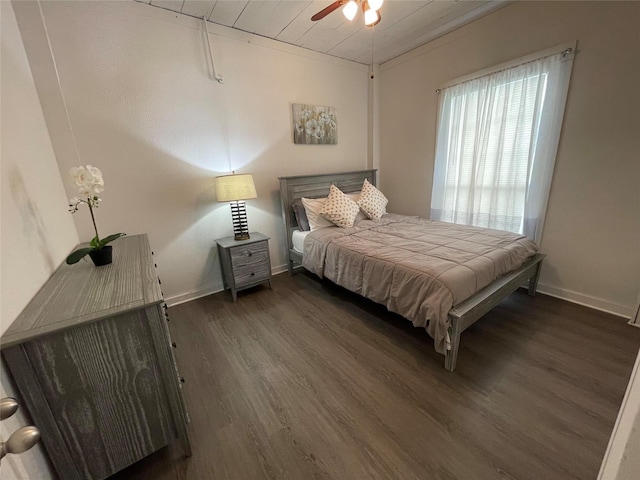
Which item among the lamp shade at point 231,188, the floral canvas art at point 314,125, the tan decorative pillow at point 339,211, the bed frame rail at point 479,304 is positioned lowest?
the bed frame rail at point 479,304

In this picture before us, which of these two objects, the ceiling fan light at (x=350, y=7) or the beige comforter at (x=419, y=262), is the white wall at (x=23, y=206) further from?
the ceiling fan light at (x=350, y=7)

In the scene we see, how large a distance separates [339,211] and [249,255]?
1.11m

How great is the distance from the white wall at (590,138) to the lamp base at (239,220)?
2.91 metres

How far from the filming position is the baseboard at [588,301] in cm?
216

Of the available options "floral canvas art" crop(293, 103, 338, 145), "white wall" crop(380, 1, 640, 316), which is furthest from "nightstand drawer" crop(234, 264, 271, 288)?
"white wall" crop(380, 1, 640, 316)

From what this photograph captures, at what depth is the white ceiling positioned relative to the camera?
229 centimetres

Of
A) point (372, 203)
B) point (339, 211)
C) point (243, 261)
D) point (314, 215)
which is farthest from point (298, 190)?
point (243, 261)

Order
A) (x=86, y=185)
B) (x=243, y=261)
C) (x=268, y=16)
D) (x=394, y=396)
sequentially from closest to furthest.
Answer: (x=86, y=185), (x=394, y=396), (x=268, y=16), (x=243, y=261)

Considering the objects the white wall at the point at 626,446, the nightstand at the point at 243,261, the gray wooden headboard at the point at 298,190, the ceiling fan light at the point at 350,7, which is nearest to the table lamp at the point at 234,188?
the nightstand at the point at 243,261

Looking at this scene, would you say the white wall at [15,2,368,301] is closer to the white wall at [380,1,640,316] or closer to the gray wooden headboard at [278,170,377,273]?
the gray wooden headboard at [278,170,377,273]

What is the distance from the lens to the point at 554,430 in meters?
1.30

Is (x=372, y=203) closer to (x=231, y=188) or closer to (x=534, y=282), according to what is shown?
(x=231, y=188)

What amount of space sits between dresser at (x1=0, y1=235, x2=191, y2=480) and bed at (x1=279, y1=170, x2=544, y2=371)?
1.47 metres

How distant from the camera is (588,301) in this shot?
234 centimetres
